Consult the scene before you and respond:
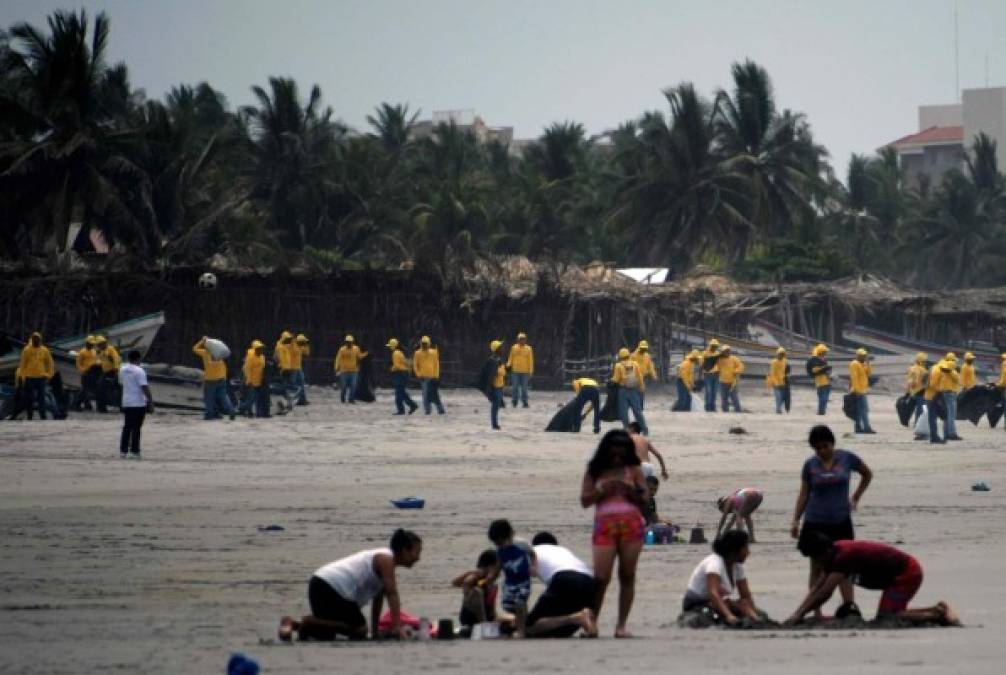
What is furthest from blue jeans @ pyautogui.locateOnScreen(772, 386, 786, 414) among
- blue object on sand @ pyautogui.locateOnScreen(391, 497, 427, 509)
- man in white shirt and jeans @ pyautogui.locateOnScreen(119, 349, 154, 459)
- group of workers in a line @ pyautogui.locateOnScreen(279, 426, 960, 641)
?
group of workers in a line @ pyautogui.locateOnScreen(279, 426, 960, 641)

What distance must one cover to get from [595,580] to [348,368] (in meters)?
30.4

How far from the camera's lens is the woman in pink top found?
11797mm

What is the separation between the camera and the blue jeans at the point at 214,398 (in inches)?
1373

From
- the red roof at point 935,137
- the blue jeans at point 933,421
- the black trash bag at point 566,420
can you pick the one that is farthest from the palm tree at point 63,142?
the red roof at point 935,137

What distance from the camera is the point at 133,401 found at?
25531 mm

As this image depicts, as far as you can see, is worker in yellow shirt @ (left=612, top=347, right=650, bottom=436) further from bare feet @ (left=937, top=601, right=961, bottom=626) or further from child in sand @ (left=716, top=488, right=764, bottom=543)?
bare feet @ (left=937, top=601, right=961, bottom=626)

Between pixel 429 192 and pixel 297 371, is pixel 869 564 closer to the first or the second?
pixel 297 371

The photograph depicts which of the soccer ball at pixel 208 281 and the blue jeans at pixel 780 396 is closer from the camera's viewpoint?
the blue jeans at pixel 780 396

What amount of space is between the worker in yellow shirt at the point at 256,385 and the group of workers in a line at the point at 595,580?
79.6 feet

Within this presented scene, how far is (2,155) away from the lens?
177ft

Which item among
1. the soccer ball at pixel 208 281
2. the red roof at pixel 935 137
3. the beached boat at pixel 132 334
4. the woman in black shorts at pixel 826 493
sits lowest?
the woman in black shorts at pixel 826 493

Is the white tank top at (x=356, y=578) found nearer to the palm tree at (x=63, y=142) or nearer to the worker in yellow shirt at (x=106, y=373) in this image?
the worker in yellow shirt at (x=106, y=373)

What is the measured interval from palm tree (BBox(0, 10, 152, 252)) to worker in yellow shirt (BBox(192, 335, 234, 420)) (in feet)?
66.7

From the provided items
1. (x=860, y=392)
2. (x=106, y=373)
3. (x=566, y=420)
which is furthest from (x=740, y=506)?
(x=106, y=373)
